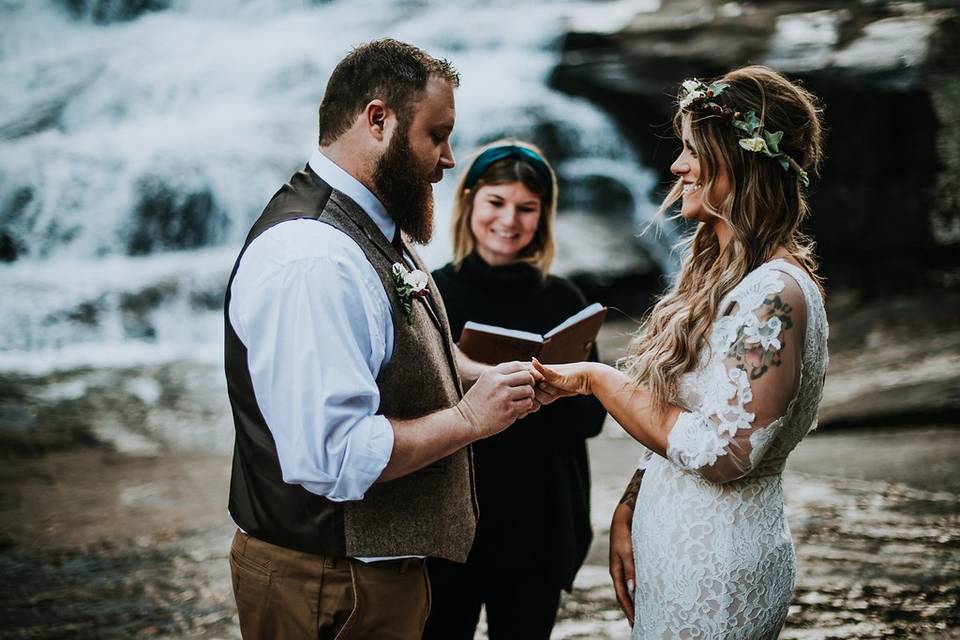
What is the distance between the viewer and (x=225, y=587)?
436 centimetres

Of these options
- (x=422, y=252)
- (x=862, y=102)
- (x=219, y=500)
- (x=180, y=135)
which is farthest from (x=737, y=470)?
(x=180, y=135)

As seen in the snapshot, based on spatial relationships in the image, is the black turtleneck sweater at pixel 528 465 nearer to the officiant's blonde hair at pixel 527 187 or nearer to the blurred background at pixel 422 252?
the officiant's blonde hair at pixel 527 187

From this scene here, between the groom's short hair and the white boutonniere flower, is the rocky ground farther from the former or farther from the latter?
the groom's short hair

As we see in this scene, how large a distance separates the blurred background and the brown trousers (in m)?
2.00

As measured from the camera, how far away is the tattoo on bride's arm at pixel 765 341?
1.93m

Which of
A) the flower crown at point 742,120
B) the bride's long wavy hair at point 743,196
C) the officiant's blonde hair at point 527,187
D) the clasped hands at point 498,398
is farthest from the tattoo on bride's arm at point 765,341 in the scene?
the officiant's blonde hair at point 527,187

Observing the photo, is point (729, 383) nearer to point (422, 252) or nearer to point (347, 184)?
point (347, 184)

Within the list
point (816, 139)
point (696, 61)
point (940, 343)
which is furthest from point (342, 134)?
point (696, 61)

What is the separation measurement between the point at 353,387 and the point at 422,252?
299 inches

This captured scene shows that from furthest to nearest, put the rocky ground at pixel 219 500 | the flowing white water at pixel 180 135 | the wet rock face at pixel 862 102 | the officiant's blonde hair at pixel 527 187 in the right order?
the wet rock face at pixel 862 102 < the flowing white water at pixel 180 135 < the rocky ground at pixel 219 500 < the officiant's blonde hair at pixel 527 187

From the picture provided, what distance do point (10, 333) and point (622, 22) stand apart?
767cm

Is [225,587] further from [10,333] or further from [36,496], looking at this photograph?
[10,333]

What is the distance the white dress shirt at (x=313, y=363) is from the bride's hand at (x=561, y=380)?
543 mm

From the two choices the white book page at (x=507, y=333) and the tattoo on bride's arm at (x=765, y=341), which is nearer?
the tattoo on bride's arm at (x=765, y=341)
